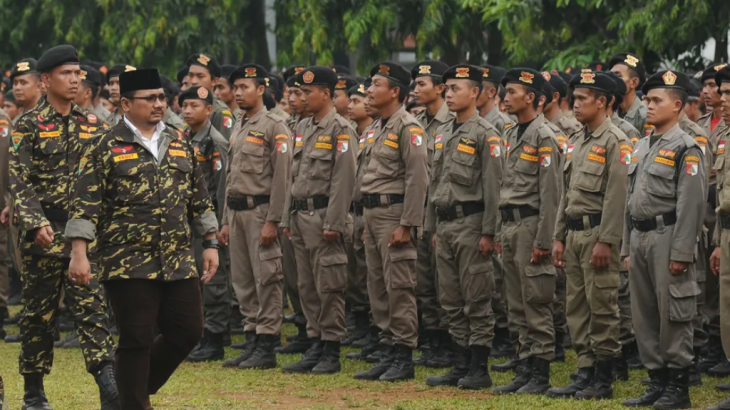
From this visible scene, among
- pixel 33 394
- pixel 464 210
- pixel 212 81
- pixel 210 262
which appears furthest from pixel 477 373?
pixel 212 81

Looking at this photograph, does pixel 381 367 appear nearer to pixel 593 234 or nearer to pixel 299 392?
pixel 299 392

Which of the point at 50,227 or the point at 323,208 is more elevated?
the point at 50,227

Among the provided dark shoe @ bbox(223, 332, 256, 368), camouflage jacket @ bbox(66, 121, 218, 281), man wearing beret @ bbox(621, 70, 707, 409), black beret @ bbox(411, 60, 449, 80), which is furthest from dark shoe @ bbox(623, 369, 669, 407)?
dark shoe @ bbox(223, 332, 256, 368)

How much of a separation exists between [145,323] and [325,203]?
3.53 m

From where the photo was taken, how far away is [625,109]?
37.8 feet

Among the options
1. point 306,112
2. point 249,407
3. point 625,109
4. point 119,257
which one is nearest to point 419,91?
point 306,112

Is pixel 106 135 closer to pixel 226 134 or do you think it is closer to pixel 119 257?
pixel 119 257

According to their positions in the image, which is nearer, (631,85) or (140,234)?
(140,234)

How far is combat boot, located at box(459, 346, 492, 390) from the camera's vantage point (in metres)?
9.62

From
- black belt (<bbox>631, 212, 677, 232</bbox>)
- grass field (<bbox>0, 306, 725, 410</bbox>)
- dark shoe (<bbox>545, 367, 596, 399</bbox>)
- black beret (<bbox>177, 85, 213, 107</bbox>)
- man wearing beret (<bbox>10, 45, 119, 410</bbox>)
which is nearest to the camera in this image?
man wearing beret (<bbox>10, 45, 119, 410</bbox>)

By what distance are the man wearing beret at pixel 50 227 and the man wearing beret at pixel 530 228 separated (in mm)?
3076

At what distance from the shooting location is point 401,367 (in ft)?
33.3

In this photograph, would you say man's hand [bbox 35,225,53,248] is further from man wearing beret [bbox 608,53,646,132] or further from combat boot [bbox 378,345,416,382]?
man wearing beret [bbox 608,53,646,132]

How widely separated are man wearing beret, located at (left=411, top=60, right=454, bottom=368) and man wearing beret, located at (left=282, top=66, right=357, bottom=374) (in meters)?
0.75
